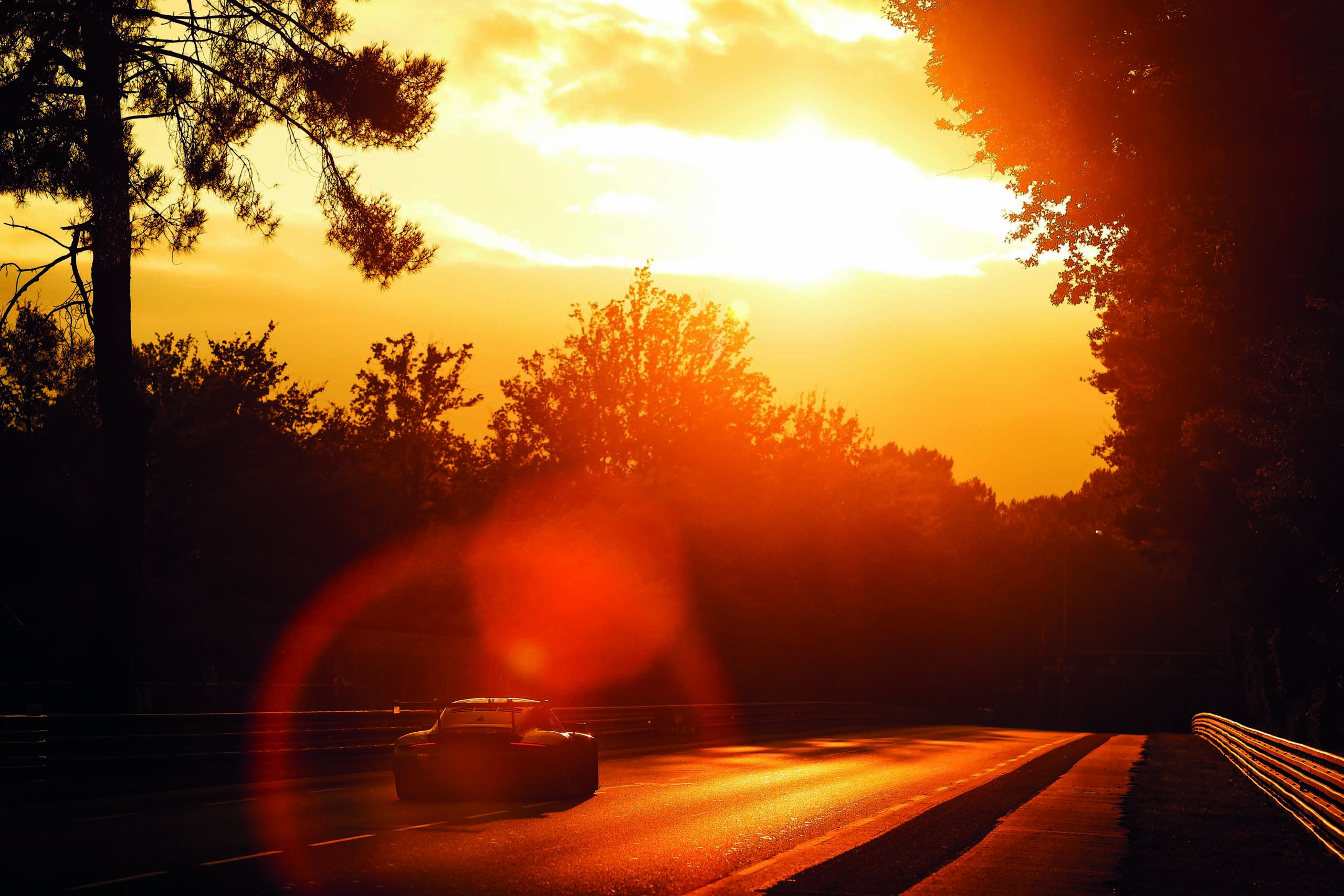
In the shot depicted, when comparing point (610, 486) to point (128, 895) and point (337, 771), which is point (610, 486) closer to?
point (337, 771)

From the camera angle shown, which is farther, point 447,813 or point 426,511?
point 426,511

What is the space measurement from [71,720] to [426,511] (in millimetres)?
48676

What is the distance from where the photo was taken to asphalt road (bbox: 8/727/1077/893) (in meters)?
9.86

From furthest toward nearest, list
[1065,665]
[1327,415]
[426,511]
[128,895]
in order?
1. [1065,665]
2. [426,511]
3. [1327,415]
4. [128,895]

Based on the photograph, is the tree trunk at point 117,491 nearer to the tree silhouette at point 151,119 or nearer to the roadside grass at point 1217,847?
the tree silhouette at point 151,119

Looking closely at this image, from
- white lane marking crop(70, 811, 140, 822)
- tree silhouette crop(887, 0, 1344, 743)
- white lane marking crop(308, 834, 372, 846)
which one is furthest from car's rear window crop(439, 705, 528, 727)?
tree silhouette crop(887, 0, 1344, 743)

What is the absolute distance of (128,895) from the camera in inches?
352

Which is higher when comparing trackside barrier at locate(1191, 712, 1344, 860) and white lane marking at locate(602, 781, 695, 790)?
trackside barrier at locate(1191, 712, 1344, 860)

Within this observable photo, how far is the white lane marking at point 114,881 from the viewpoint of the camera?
9.22 metres

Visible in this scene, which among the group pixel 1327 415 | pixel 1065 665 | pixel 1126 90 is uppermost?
pixel 1126 90

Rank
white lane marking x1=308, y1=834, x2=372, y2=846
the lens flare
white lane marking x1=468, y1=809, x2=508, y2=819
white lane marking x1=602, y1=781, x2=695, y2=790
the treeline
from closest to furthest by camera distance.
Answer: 1. white lane marking x1=308, y1=834, x2=372, y2=846
2. white lane marking x1=468, y1=809, x2=508, y2=819
3. white lane marking x1=602, y1=781, x2=695, y2=790
4. the treeline
5. the lens flare

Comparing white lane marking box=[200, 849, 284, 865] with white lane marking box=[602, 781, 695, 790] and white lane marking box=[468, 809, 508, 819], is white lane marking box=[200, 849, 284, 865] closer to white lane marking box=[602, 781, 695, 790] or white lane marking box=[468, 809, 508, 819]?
white lane marking box=[468, 809, 508, 819]

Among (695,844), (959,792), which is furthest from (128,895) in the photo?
(959,792)

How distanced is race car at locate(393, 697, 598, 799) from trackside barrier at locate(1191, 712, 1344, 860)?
28.3 ft
